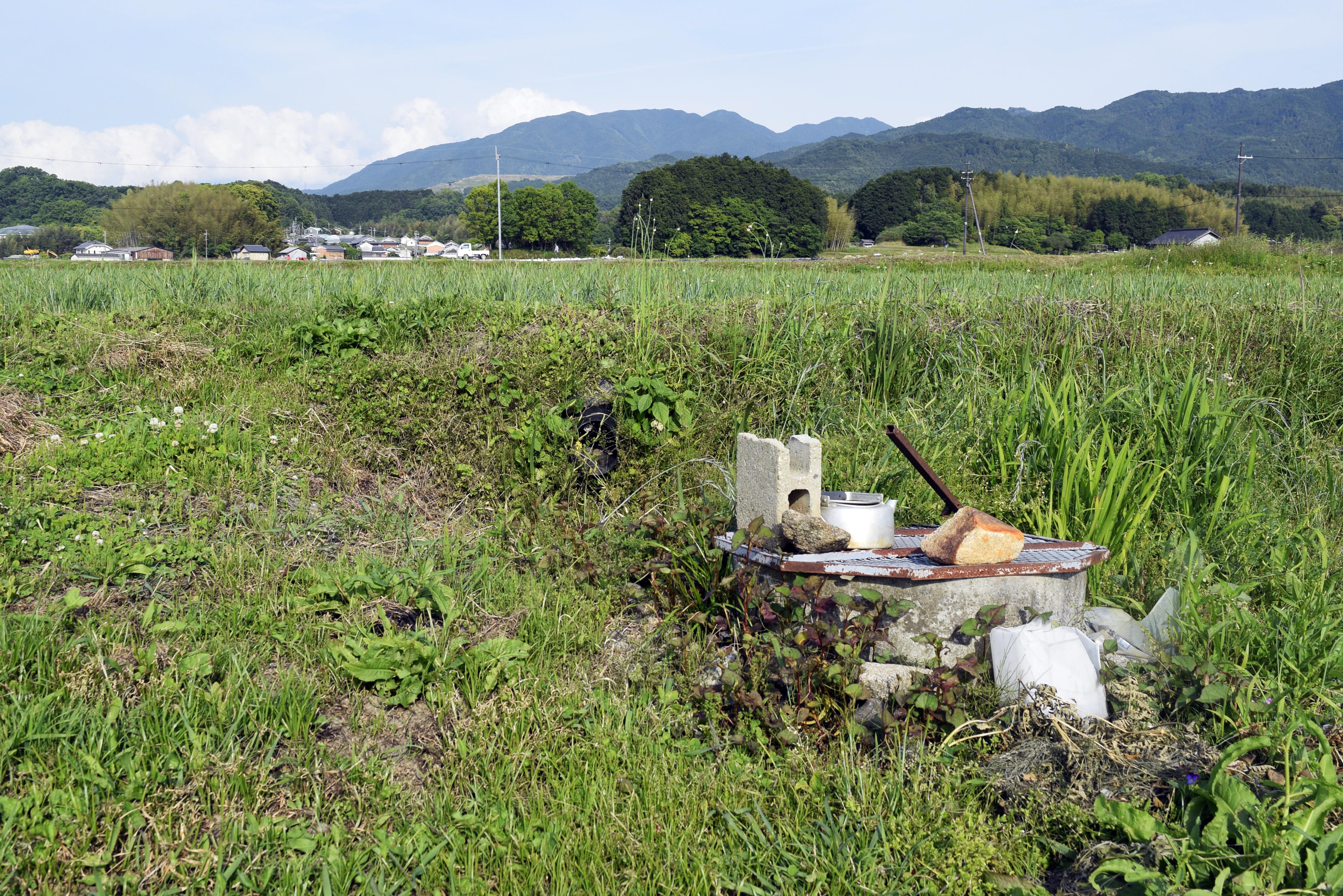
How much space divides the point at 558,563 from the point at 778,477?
124 cm

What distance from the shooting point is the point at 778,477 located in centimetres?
315

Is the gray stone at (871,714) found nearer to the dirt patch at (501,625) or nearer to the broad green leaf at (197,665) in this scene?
the dirt patch at (501,625)

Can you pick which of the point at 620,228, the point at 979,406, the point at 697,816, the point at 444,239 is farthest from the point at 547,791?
the point at 444,239

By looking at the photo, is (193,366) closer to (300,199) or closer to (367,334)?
(367,334)

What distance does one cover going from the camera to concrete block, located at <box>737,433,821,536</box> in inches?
124

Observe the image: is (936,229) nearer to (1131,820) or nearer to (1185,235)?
(1185,235)

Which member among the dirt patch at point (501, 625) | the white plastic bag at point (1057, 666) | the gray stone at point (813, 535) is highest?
the gray stone at point (813, 535)

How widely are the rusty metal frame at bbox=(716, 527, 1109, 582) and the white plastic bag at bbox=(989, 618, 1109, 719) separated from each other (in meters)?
0.24

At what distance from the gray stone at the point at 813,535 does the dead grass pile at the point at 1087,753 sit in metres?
0.79

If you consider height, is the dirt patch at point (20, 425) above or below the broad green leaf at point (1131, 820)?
above

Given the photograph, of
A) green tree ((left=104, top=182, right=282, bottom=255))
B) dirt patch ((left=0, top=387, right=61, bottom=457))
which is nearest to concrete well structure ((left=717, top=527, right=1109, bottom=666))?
dirt patch ((left=0, top=387, right=61, bottom=457))

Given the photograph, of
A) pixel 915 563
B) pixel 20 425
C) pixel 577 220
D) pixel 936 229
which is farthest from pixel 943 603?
pixel 577 220

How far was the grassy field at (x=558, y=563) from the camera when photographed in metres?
2.08

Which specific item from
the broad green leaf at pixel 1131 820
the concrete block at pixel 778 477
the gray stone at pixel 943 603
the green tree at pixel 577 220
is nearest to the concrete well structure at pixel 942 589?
the gray stone at pixel 943 603
